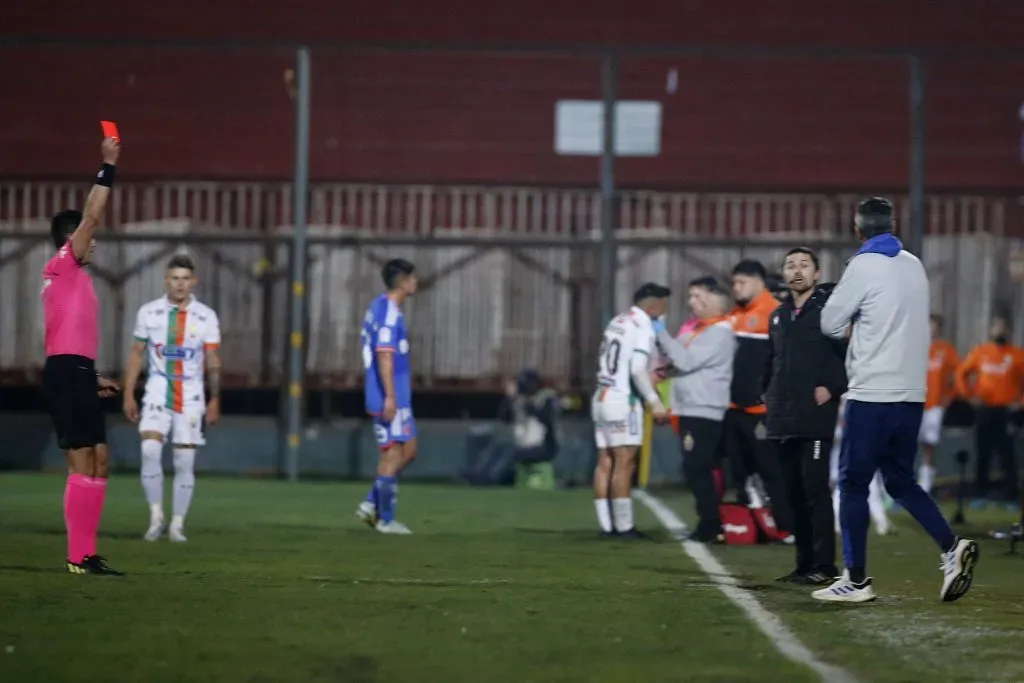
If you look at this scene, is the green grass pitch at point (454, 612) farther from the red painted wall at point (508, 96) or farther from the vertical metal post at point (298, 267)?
the red painted wall at point (508, 96)

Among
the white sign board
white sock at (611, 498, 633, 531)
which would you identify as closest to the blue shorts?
white sock at (611, 498, 633, 531)

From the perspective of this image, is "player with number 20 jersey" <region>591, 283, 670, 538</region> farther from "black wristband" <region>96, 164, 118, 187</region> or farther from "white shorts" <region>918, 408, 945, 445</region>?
"white shorts" <region>918, 408, 945, 445</region>

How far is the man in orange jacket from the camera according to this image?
68.7 ft

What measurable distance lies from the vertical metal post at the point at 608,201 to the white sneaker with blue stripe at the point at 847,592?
1167 centimetres

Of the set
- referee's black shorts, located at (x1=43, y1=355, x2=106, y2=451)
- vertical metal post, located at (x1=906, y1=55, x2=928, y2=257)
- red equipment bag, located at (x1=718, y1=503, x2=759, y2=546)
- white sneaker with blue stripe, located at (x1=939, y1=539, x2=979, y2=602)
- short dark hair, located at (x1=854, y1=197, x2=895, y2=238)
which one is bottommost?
red equipment bag, located at (x1=718, y1=503, x2=759, y2=546)

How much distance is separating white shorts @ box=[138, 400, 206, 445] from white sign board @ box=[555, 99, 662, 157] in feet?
50.4

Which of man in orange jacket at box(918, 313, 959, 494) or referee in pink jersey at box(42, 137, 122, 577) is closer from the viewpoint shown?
referee in pink jersey at box(42, 137, 122, 577)

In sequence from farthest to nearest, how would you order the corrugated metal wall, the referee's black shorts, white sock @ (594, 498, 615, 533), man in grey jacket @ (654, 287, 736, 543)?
the corrugated metal wall
white sock @ (594, 498, 615, 533)
man in grey jacket @ (654, 287, 736, 543)
the referee's black shorts

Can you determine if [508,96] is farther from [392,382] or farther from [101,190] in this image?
[101,190]

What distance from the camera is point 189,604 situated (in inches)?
361

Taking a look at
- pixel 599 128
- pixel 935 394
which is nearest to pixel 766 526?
pixel 935 394

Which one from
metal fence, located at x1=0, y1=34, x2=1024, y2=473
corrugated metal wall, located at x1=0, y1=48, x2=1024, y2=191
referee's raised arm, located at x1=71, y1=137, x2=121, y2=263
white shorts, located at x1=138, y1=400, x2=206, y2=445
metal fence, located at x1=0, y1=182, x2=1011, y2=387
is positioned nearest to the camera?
referee's raised arm, located at x1=71, y1=137, x2=121, y2=263

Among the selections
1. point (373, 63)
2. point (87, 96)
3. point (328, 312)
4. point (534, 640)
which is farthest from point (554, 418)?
point (534, 640)

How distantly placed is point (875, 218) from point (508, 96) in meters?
18.9
